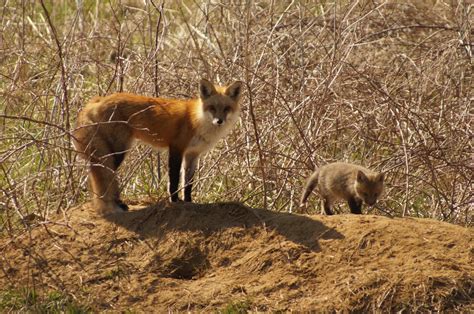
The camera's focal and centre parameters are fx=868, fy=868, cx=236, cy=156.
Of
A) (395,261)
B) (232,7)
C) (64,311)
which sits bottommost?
(64,311)

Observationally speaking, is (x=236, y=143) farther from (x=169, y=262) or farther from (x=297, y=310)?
(x=297, y=310)

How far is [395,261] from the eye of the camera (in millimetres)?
6555

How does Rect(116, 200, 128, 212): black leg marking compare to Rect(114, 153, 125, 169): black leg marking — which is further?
Rect(114, 153, 125, 169): black leg marking

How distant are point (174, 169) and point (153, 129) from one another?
446 millimetres

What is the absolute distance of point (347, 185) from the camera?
795 cm

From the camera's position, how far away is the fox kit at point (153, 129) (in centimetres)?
810

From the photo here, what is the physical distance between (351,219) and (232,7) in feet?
16.2

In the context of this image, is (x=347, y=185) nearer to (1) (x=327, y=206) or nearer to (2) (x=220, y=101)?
(1) (x=327, y=206)

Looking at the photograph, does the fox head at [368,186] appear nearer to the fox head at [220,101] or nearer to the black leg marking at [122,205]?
the fox head at [220,101]

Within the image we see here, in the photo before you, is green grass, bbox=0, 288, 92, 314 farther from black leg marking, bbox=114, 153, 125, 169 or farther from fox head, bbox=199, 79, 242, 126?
fox head, bbox=199, 79, 242, 126

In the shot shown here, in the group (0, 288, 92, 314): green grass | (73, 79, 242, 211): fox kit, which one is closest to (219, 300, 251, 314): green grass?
(0, 288, 92, 314): green grass

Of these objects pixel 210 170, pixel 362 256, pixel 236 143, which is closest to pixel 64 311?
pixel 362 256

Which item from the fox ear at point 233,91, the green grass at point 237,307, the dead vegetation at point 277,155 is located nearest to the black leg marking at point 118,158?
the dead vegetation at point 277,155

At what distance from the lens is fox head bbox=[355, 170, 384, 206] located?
25.6 ft
